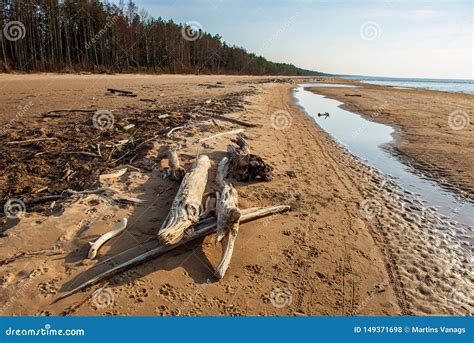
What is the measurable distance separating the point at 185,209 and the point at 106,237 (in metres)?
1.08

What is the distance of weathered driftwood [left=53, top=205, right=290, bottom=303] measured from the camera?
3.40m

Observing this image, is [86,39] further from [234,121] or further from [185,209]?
[185,209]

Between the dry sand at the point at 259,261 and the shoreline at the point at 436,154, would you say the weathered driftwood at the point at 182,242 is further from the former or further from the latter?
the shoreline at the point at 436,154

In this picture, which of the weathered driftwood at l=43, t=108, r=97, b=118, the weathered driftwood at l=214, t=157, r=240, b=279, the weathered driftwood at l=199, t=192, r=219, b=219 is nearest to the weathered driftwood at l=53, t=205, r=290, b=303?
the weathered driftwood at l=199, t=192, r=219, b=219

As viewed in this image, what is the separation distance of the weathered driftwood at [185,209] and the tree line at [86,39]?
23699 millimetres

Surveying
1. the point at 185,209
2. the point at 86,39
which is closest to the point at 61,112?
the point at 185,209

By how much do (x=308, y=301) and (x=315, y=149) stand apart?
7.17 m

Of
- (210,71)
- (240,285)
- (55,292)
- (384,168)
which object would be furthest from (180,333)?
(210,71)

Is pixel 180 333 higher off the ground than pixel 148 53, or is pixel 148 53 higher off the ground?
pixel 148 53

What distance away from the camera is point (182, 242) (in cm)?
412

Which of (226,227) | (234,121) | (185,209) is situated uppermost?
(234,121)

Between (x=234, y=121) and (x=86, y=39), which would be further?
(x=86, y=39)

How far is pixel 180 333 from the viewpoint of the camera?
116 inches

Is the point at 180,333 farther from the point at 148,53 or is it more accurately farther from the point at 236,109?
the point at 148,53
